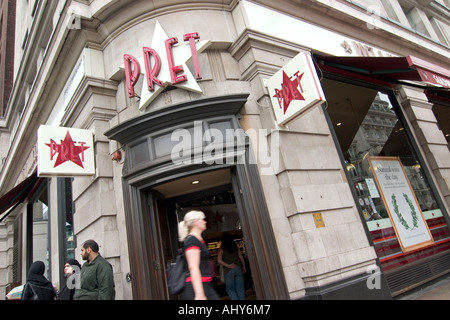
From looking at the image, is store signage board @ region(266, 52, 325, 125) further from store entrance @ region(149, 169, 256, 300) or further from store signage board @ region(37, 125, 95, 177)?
store signage board @ region(37, 125, 95, 177)

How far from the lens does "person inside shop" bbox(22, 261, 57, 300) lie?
15.2ft

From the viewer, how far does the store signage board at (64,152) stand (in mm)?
5340

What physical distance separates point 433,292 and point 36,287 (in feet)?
23.4

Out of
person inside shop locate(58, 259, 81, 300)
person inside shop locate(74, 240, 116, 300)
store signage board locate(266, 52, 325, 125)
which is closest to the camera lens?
person inside shop locate(74, 240, 116, 300)

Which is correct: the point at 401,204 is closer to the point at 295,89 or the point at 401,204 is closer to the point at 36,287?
the point at 295,89

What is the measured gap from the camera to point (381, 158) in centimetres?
723

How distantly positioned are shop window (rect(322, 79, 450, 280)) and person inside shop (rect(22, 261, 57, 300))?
5840mm

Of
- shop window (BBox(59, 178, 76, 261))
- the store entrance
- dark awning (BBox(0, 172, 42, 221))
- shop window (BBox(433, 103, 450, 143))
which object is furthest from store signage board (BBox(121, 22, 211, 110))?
shop window (BBox(433, 103, 450, 143))

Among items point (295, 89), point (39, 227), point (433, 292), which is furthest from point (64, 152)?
point (39, 227)

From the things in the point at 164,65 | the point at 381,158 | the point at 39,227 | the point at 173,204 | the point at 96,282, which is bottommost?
the point at 96,282

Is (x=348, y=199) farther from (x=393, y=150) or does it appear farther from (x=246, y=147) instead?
(x=393, y=150)
